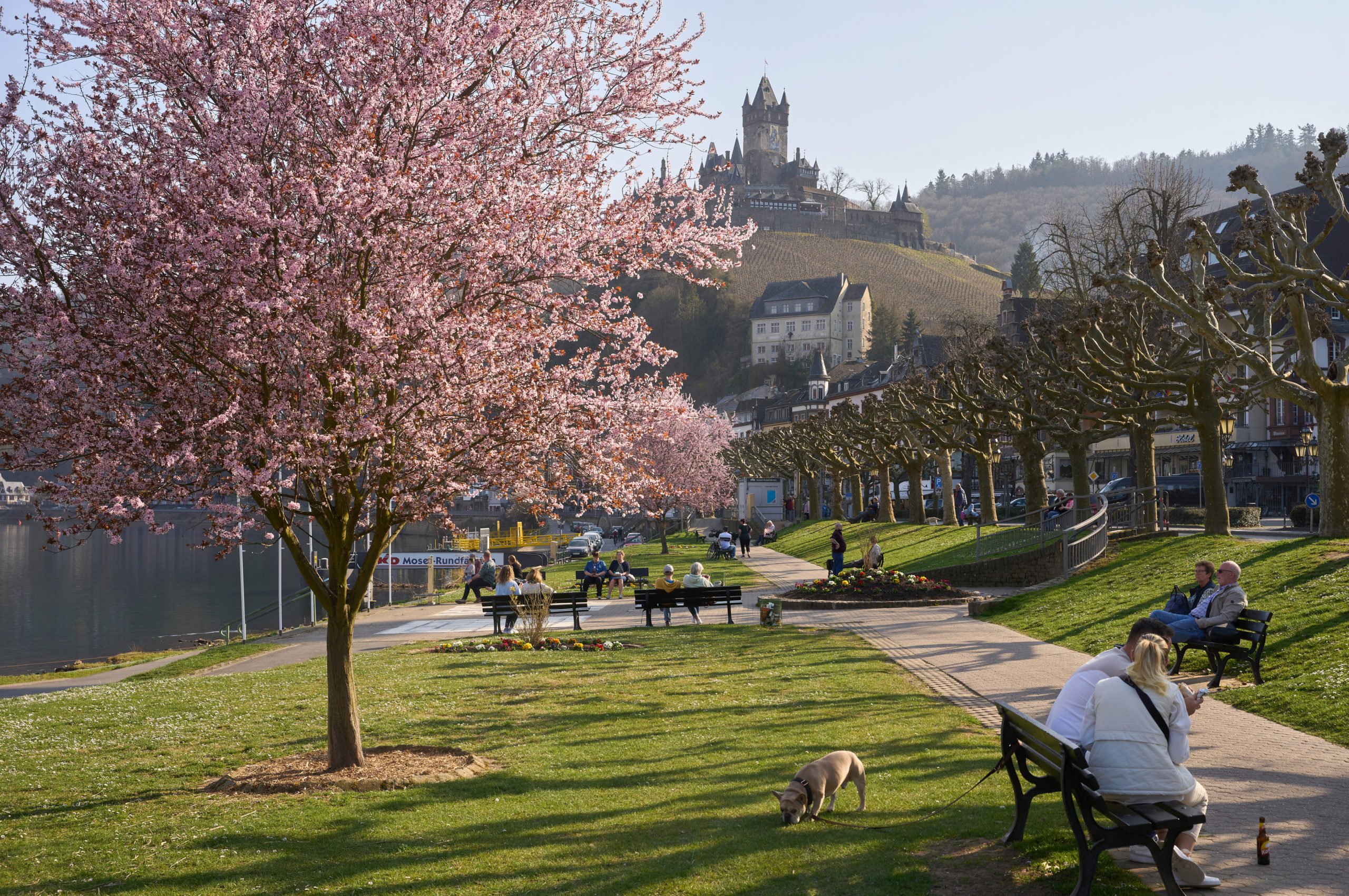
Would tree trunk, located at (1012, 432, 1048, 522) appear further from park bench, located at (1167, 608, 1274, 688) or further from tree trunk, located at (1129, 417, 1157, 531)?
park bench, located at (1167, 608, 1274, 688)

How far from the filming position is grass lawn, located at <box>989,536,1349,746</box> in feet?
39.1

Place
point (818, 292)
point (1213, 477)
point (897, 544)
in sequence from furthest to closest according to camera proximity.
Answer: point (818, 292) → point (897, 544) → point (1213, 477)

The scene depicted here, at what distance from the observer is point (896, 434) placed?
4978 cm

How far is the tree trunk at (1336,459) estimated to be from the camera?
2005cm

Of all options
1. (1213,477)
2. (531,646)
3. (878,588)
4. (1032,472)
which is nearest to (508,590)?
(531,646)

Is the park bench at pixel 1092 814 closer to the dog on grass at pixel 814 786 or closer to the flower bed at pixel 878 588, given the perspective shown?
the dog on grass at pixel 814 786

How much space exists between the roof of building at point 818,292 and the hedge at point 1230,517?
13513 centimetres

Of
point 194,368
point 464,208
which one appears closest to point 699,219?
point 464,208

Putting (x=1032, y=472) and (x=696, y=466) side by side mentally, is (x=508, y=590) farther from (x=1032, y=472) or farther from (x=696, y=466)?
(x=696, y=466)

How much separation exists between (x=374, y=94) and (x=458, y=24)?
3.62ft

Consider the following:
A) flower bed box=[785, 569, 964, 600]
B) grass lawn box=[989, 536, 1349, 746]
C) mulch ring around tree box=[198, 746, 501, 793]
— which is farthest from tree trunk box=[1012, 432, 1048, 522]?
mulch ring around tree box=[198, 746, 501, 793]

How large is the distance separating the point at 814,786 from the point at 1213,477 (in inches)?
808

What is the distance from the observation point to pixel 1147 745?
6.45 metres

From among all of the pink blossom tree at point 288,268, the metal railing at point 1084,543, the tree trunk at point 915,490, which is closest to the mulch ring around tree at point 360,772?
the pink blossom tree at point 288,268
